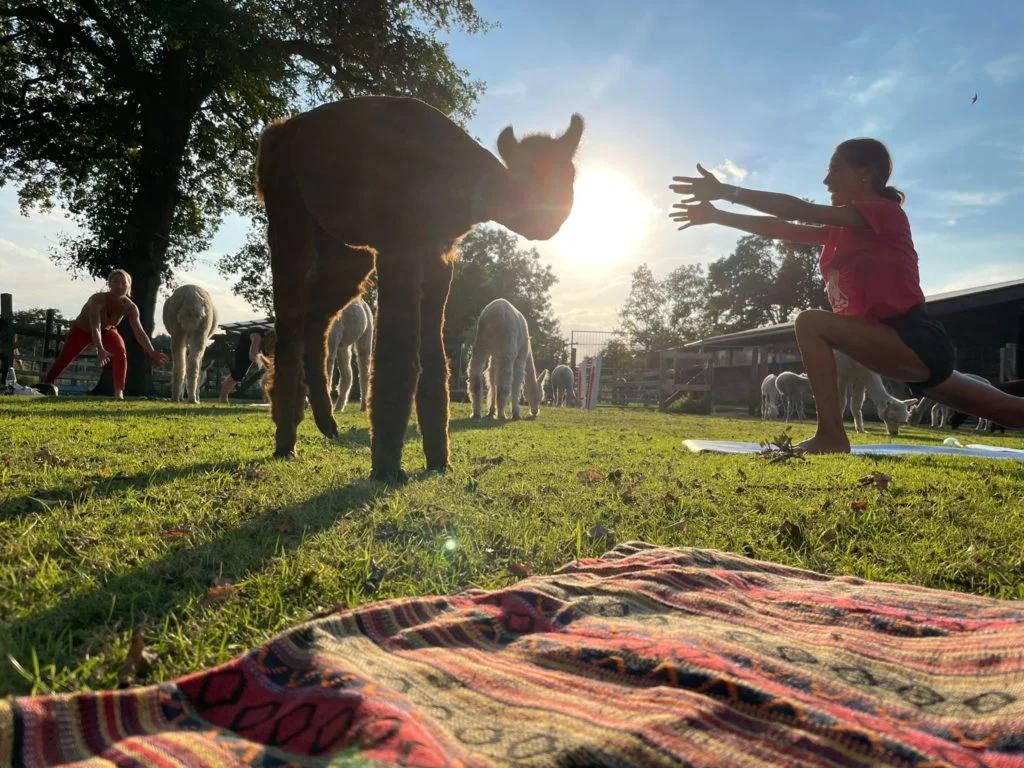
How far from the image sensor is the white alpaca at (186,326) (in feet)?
42.4

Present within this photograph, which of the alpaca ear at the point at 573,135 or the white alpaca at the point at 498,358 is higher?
the alpaca ear at the point at 573,135

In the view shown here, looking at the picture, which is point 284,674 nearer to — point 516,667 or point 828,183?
point 516,667

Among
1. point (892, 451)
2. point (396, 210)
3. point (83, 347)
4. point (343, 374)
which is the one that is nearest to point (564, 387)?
point (343, 374)

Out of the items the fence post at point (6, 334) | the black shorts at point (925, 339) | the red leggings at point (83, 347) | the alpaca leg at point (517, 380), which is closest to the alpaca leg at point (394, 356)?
the black shorts at point (925, 339)

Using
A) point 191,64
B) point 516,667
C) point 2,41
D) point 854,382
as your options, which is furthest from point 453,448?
point 2,41

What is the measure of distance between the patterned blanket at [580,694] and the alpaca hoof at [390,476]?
207cm

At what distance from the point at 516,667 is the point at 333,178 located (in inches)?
137

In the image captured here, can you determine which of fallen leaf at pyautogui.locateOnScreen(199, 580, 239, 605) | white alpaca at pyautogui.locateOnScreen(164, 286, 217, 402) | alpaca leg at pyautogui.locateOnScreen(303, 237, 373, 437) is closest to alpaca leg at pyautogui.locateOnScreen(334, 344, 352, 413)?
white alpaca at pyautogui.locateOnScreen(164, 286, 217, 402)

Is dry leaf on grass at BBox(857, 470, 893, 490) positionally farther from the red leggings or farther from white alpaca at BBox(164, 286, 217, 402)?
white alpaca at BBox(164, 286, 217, 402)

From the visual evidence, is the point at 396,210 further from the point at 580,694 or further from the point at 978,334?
the point at 978,334

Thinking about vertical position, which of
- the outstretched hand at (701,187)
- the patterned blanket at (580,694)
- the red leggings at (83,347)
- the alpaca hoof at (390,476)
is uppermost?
the outstretched hand at (701,187)

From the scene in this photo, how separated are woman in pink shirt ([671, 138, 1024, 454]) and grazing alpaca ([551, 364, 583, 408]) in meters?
22.8

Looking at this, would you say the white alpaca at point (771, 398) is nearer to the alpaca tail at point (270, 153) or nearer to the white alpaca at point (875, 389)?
the white alpaca at point (875, 389)

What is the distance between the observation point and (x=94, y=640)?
1681 millimetres
